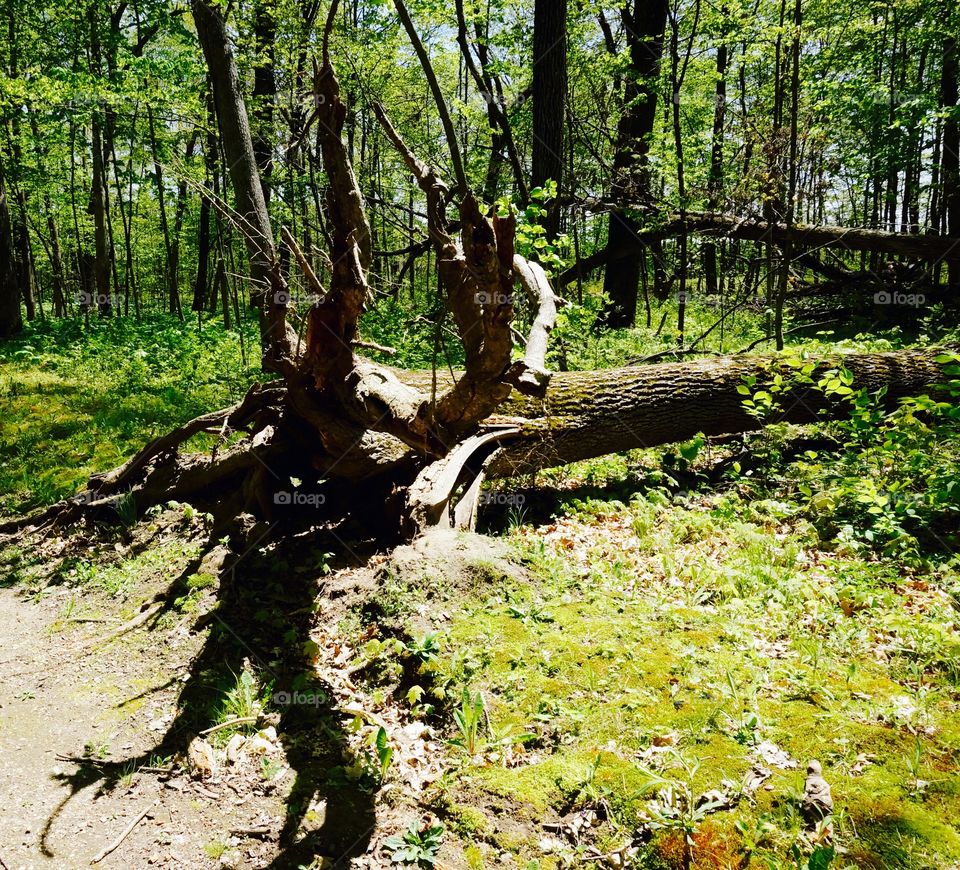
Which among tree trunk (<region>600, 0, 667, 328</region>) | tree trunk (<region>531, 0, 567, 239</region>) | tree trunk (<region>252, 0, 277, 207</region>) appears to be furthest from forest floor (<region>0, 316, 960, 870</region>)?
tree trunk (<region>252, 0, 277, 207</region>)

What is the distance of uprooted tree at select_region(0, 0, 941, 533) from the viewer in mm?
4219

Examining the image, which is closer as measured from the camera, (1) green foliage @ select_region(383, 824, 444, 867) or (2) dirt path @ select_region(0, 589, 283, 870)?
(1) green foliage @ select_region(383, 824, 444, 867)

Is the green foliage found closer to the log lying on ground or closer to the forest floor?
the forest floor

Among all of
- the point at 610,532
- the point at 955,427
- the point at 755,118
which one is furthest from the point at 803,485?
the point at 755,118

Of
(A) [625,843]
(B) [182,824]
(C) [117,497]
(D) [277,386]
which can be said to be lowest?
(B) [182,824]

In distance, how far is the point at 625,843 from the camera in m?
2.58

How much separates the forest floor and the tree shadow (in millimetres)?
18

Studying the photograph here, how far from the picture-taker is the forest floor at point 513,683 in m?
2.71

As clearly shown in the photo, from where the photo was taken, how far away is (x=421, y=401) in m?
5.32

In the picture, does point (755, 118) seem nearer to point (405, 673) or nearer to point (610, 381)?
point (610, 381)

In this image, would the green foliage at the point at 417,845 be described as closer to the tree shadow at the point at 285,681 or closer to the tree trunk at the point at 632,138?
the tree shadow at the point at 285,681

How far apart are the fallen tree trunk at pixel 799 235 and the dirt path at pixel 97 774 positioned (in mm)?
9994

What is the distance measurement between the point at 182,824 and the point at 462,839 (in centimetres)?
142

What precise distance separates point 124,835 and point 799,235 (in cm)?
1448
